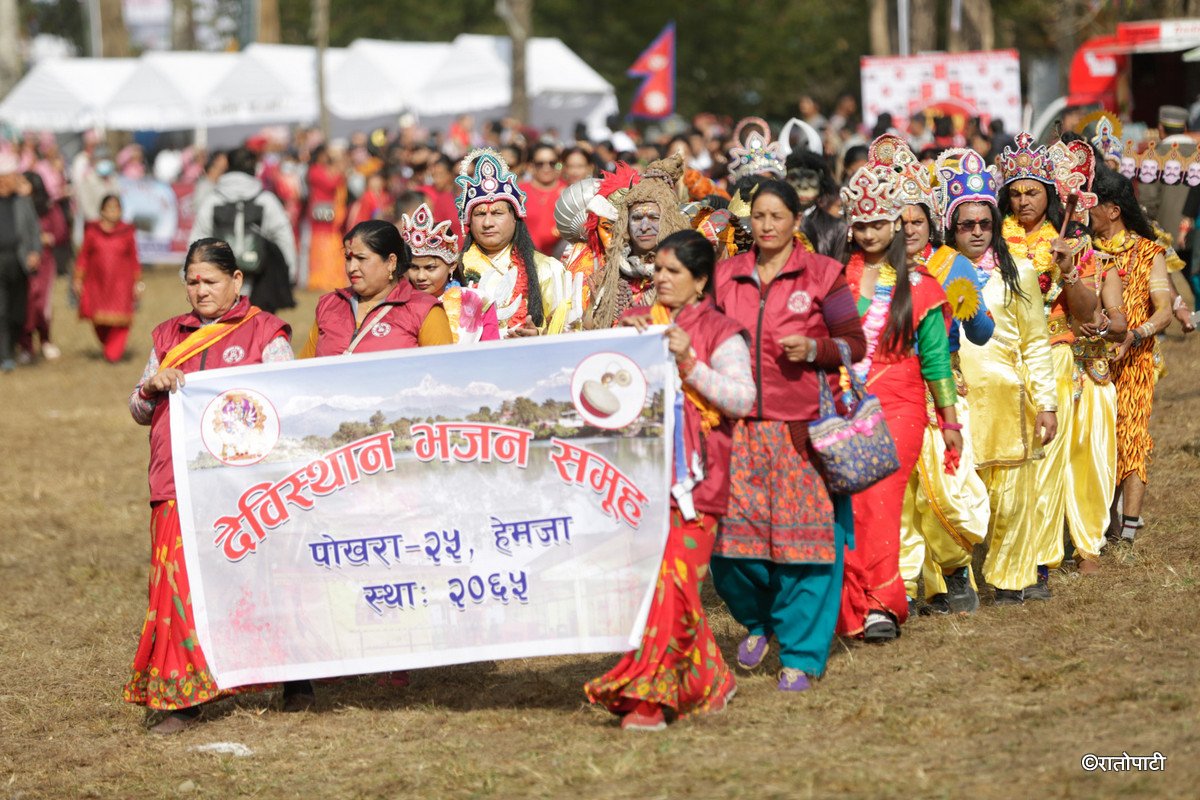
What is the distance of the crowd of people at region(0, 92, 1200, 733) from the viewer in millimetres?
5820

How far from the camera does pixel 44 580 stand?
9586 mm

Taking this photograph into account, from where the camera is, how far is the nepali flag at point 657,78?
82.1 feet

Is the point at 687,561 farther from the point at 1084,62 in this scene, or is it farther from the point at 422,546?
the point at 1084,62

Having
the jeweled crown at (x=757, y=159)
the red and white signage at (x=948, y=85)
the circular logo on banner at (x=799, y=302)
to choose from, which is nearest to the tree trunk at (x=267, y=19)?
the red and white signage at (x=948, y=85)

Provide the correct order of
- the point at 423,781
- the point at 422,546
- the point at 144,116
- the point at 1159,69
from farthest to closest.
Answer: the point at 144,116 < the point at 1159,69 < the point at 422,546 < the point at 423,781

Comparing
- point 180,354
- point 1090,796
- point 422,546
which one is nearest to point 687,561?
point 422,546

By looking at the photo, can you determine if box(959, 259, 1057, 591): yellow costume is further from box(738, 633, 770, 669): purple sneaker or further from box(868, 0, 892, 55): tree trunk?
box(868, 0, 892, 55): tree trunk

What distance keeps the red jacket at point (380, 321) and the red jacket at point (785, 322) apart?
49.3 inches

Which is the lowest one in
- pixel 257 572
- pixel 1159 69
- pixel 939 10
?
pixel 257 572

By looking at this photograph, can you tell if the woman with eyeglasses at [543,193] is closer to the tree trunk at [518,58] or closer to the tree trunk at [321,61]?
the tree trunk at [518,58]

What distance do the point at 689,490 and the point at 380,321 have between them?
1522 mm

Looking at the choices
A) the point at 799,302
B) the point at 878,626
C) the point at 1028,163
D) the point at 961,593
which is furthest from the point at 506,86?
the point at 799,302

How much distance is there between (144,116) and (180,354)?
28313 mm

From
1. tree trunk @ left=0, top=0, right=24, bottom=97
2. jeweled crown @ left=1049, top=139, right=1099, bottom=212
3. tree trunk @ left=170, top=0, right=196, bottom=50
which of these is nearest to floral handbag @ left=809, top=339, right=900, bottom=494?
jeweled crown @ left=1049, top=139, right=1099, bottom=212
